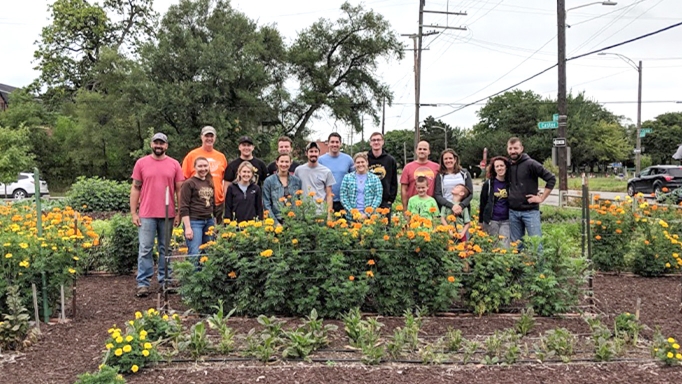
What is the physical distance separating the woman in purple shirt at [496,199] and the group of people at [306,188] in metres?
0.01

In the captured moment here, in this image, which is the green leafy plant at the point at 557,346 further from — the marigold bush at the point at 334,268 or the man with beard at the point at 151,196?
the man with beard at the point at 151,196

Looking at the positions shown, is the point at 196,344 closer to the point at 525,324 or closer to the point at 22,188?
the point at 525,324

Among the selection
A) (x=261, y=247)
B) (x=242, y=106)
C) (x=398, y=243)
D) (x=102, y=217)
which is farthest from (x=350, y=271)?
(x=242, y=106)

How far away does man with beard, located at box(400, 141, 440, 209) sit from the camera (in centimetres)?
588

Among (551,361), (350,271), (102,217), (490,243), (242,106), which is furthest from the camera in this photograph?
(242,106)

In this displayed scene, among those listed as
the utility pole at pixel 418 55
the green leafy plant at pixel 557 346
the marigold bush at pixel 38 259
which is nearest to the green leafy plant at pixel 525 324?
the green leafy plant at pixel 557 346

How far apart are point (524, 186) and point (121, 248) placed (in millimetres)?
5004

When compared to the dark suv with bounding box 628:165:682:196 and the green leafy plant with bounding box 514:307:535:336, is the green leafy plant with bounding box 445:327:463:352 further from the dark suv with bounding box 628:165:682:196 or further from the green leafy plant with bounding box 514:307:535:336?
the dark suv with bounding box 628:165:682:196

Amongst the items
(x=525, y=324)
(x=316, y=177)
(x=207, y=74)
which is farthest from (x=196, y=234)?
(x=207, y=74)

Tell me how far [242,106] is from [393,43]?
34.9 ft

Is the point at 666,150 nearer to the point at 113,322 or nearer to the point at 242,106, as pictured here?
the point at 242,106

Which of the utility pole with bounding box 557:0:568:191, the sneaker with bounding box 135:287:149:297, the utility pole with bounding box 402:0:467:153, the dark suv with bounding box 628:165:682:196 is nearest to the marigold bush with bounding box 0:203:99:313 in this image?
the sneaker with bounding box 135:287:149:297

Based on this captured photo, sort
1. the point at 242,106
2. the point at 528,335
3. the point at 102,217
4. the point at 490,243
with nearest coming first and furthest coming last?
the point at 528,335 → the point at 490,243 → the point at 102,217 → the point at 242,106

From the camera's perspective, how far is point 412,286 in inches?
189
